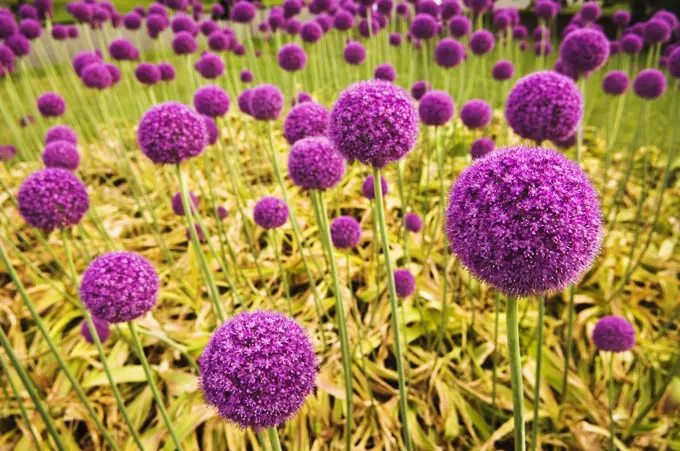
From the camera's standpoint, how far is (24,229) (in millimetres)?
4883

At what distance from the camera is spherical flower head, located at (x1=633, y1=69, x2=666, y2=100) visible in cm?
354

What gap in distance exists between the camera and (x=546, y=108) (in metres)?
2.10

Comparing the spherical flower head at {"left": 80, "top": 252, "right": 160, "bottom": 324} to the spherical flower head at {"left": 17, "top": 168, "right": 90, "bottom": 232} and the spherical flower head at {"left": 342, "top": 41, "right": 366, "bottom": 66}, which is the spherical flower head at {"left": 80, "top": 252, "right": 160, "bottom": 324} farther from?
the spherical flower head at {"left": 342, "top": 41, "right": 366, "bottom": 66}

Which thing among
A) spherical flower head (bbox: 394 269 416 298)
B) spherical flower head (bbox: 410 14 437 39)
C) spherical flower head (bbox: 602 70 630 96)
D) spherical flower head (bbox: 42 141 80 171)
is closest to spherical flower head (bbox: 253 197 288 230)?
spherical flower head (bbox: 394 269 416 298)

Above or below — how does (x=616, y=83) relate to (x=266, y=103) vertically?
below

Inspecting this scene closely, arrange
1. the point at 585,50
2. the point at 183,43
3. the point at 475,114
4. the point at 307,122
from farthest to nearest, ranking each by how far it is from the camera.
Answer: the point at 183,43 → the point at 475,114 → the point at 585,50 → the point at 307,122

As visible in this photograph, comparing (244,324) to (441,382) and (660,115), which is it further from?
(660,115)

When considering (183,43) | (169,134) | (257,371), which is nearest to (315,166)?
(169,134)

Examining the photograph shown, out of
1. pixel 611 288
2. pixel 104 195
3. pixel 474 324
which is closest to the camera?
pixel 474 324

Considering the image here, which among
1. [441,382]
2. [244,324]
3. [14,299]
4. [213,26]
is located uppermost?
[213,26]

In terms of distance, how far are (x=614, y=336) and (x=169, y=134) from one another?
2.60 meters

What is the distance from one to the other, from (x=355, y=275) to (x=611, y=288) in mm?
2314

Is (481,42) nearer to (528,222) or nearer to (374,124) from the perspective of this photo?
(374,124)

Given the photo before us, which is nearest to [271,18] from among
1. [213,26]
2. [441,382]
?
[213,26]
